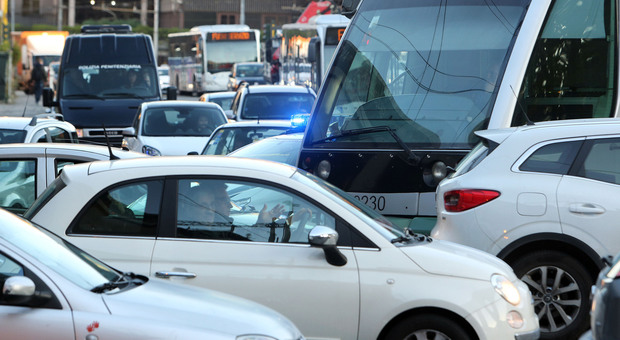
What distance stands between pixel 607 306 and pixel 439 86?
561 centimetres

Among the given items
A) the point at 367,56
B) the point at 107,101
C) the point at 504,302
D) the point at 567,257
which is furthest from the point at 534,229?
the point at 107,101

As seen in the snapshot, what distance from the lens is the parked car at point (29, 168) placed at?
1044 centimetres

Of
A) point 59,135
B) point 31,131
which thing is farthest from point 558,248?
point 59,135

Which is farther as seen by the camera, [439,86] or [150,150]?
[150,150]

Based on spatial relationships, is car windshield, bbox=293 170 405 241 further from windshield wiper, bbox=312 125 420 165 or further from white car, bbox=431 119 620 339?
windshield wiper, bbox=312 125 420 165

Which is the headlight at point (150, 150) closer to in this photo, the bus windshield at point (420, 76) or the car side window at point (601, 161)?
the bus windshield at point (420, 76)

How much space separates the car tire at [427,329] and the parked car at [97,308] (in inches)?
50.4

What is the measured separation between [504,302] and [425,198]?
3880mm

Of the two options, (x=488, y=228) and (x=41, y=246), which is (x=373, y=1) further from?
(x=41, y=246)

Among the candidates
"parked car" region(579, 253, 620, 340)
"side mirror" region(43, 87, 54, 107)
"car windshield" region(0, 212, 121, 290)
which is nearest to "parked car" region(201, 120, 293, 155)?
"side mirror" region(43, 87, 54, 107)

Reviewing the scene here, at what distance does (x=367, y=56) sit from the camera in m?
11.0

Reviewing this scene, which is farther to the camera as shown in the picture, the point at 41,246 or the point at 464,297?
the point at 464,297

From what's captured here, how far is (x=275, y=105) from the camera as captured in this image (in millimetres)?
22031

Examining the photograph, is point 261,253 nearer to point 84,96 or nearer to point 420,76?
point 420,76
